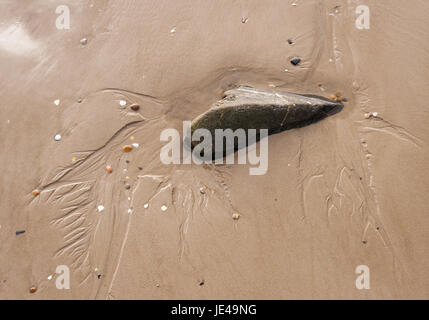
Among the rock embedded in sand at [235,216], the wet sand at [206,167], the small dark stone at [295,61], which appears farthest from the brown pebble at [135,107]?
the small dark stone at [295,61]

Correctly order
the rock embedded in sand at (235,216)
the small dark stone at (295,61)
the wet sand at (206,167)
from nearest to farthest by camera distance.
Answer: the wet sand at (206,167) → the rock embedded in sand at (235,216) → the small dark stone at (295,61)

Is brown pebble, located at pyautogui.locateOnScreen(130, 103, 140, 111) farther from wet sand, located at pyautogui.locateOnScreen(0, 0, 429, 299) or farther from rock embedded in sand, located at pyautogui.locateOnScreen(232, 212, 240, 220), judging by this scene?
rock embedded in sand, located at pyautogui.locateOnScreen(232, 212, 240, 220)

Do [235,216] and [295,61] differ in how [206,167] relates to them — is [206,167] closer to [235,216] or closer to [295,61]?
[235,216]

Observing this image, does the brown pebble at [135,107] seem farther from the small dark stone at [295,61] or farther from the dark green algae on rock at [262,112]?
the small dark stone at [295,61]

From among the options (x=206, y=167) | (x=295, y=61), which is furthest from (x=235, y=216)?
(x=295, y=61)

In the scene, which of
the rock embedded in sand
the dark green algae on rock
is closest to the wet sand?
the rock embedded in sand

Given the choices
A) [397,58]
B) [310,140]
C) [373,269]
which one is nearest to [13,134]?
[310,140]

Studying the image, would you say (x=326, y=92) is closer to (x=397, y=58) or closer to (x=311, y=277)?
(x=397, y=58)

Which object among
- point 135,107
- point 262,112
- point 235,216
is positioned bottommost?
point 235,216

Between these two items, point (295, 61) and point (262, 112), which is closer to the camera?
point (262, 112)

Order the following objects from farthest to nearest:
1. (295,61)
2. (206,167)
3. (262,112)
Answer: (295,61)
(206,167)
(262,112)
